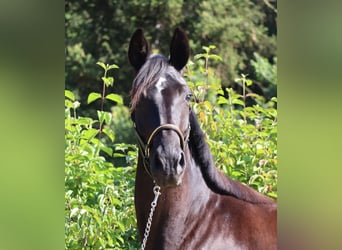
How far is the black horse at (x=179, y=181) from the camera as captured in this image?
2.27 m

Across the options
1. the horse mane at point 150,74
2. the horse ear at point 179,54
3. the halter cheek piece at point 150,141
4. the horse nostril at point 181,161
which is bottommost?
the horse nostril at point 181,161

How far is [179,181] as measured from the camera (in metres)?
2.20

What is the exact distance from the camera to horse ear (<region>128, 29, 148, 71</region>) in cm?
261

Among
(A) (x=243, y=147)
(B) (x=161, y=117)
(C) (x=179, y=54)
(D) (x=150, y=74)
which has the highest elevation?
(C) (x=179, y=54)

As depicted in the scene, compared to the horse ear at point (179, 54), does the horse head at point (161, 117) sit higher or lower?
lower

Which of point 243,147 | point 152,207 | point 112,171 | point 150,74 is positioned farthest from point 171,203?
point 243,147

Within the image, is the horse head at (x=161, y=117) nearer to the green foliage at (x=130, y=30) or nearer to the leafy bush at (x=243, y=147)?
the leafy bush at (x=243, y=147)

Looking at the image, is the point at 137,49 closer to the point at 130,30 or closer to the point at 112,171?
the point at 112,171

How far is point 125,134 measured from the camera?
37.0 feet

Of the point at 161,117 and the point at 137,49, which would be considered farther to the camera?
the point at 137,49

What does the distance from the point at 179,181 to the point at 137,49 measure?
0.72m

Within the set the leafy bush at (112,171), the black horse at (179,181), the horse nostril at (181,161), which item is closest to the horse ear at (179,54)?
the black horse at (179,181)
